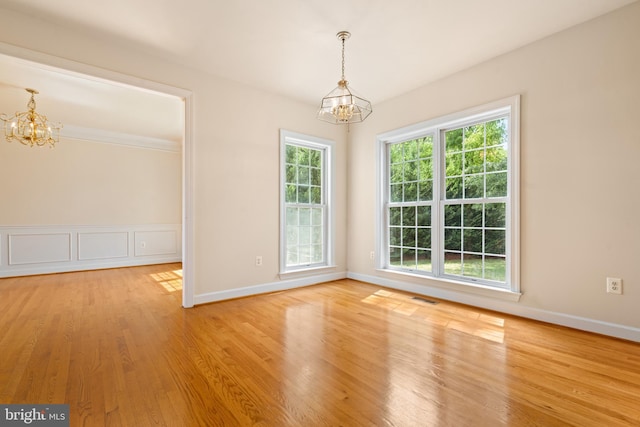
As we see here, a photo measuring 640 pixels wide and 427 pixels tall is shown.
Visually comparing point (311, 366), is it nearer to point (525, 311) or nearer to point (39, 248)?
point (525, 311)

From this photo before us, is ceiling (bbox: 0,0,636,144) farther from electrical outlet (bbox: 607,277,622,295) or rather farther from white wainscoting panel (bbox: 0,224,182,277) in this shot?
white wainscoting panel (bbox: 0,224,182,277)

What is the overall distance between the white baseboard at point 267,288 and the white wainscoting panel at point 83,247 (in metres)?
3.79

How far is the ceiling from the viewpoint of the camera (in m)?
2.44

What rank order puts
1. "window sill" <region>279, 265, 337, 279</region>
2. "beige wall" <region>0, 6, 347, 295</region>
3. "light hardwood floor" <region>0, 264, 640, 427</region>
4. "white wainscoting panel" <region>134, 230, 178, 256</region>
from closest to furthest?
1. "light hardwood floor" <region>0, 264, 640, 427</region>
2. "beige wall" <region>0, 6, 347, 295</region>
3. "window sill" <region>279, 265, 337, 279</region>
4. "white wainscoting panel" <region>134, 230, 178, 256</region>

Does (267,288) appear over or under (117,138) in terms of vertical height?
under

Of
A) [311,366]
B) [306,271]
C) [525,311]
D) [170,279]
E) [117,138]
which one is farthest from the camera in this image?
[117,138]

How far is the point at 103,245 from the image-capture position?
5.95 meters

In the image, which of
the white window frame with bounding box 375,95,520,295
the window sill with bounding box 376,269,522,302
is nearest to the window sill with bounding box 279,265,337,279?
the white window frame with bounding box 375,95,520,295

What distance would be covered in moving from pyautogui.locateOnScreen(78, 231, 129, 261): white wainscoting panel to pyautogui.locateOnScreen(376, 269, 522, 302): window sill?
18.3 feet

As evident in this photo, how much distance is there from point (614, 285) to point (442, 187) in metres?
1.84

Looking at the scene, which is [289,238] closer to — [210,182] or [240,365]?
[210,182]

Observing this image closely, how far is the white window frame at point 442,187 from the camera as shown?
10.0 feet

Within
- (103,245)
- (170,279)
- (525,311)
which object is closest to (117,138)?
(103,245)

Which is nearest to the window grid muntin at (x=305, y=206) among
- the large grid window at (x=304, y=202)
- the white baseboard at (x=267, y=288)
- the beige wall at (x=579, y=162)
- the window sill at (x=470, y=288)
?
the large grid window at (x=304, y=202)
